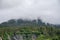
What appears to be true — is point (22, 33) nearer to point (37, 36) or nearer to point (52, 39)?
point (37, 36)

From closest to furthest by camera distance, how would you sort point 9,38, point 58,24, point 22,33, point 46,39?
point 46,39
point 9,38
point 22,33
point 58,24

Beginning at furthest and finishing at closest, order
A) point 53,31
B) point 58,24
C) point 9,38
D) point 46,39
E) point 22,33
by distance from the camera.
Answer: point 58,24 < point 53,31 < point 22,33 < point 9,38 < point 46,39

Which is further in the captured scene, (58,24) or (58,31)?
(58,24)

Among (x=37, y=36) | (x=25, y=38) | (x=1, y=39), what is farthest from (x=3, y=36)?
(x=37, y=36)

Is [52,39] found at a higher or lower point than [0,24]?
lower

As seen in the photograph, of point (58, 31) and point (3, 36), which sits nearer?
point (3, 36)

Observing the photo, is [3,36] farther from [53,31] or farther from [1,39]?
[53,31]

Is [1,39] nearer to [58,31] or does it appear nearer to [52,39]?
[52,39]

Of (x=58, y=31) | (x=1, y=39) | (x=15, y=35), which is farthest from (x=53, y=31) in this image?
(x=1, y=39)

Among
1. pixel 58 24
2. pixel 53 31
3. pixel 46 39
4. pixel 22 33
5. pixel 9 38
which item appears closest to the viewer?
pixel 46 39
